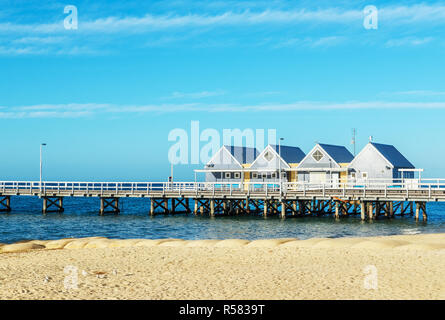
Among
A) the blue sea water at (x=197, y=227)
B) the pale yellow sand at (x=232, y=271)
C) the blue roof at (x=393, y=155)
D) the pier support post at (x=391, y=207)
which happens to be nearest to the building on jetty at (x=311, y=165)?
the blue roof at (x=393, y=155)

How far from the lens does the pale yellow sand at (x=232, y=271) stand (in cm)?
1297

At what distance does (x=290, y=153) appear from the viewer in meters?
55.9

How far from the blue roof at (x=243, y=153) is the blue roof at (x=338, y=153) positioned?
936cm

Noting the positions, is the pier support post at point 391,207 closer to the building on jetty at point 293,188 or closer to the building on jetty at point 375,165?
the building on jetty at point 293,188

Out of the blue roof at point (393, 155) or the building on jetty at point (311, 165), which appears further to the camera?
the blue roof at point (393, 155)

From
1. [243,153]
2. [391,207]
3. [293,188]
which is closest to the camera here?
[391,207]

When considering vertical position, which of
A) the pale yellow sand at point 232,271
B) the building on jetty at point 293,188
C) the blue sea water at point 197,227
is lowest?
the blue sea water at point 197,227

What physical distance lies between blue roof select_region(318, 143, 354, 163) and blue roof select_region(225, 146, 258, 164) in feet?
30.7

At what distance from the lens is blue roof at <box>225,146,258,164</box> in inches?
2243

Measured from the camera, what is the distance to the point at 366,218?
42031 mm

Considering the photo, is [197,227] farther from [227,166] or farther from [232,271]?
[232,271]

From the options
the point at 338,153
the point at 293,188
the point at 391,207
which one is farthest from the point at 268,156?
the point at 391,207

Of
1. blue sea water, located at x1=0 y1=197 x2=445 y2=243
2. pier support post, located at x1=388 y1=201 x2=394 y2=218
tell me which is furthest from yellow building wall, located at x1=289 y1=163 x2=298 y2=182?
pier support post, located at x1=388 y1=201 x2=394 y2=218

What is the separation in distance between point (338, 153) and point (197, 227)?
854 inches
